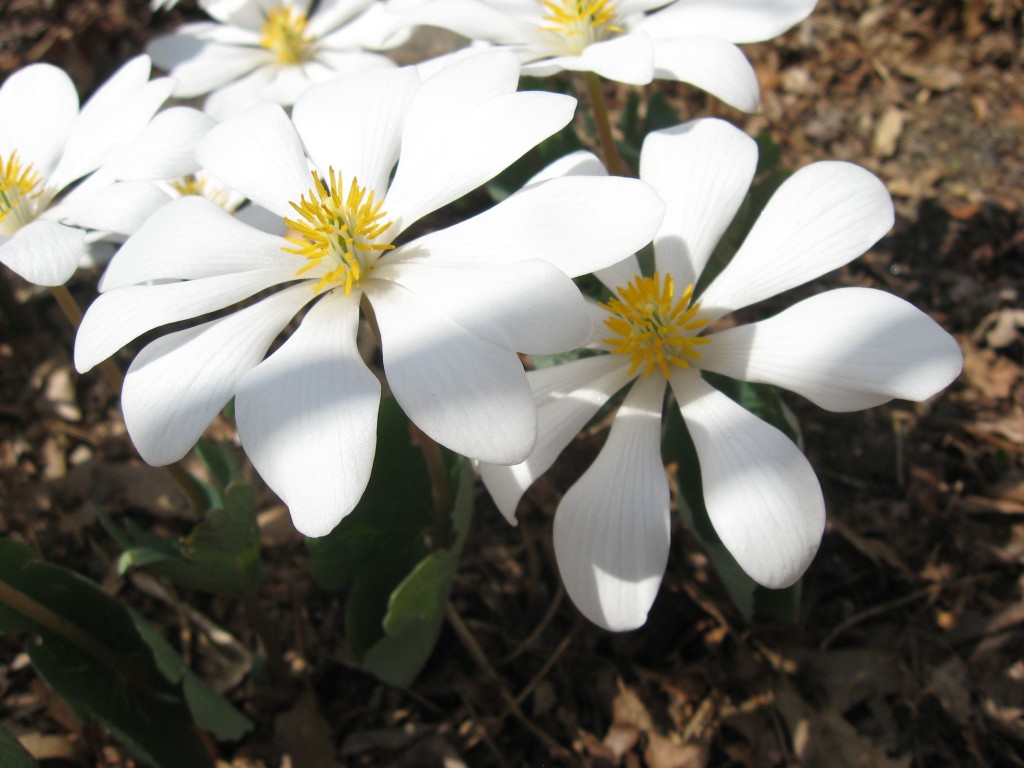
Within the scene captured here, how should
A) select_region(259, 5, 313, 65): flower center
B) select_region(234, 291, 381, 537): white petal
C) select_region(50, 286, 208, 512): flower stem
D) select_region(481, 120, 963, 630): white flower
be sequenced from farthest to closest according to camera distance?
select_region(259, 5, 313, 65): flower center, select_region(50, 286, 208, 512): flower stem, select_region(481, 120, 963, 630): white flower, select_region(234, 291, 381, 537): white petal

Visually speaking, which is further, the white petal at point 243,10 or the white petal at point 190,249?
the white petal at point 243,10

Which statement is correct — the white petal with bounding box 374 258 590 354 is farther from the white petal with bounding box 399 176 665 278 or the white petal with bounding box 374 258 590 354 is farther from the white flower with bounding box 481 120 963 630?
the white flower with bounding box 481 120 963 630

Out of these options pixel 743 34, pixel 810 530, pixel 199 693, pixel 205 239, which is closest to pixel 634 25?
pixel 743 34

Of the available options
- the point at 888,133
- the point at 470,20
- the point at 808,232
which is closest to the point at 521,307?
the point at 808,232

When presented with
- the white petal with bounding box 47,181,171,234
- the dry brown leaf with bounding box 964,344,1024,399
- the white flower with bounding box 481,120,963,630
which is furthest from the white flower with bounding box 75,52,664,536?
the dry brown leaf with bounding box 964,344,1024,399

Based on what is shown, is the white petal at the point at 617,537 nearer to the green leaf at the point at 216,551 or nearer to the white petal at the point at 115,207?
the green leaf at the point at 216,551

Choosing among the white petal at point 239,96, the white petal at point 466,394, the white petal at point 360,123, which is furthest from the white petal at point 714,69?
the white petal at point 239,96
